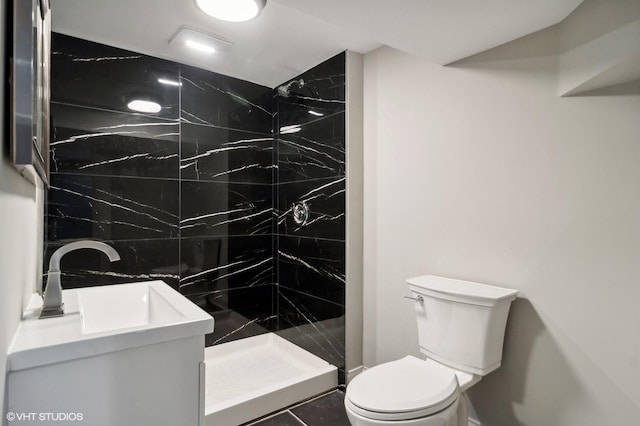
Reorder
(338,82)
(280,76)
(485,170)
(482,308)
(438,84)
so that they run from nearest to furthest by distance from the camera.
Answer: (482,308) → (485,170) → (438,84) → (338,82) → (280,76)

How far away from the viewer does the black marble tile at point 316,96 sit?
2449 millimetres

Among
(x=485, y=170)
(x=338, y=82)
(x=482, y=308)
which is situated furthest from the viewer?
(x=338, y=82)

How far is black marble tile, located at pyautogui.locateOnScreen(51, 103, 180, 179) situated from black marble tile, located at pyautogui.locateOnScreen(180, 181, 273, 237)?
24 centimetres

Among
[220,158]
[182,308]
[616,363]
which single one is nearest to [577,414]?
[616,363]

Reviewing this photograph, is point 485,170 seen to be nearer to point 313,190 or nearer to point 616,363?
point 616,363

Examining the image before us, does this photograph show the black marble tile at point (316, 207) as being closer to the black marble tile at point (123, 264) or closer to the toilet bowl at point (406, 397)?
the black marble tile at point (123, 264)

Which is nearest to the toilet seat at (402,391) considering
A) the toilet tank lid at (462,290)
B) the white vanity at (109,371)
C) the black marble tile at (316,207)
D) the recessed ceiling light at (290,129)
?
the toilet tank lid at (462,290)

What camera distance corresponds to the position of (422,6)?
4.58 ft

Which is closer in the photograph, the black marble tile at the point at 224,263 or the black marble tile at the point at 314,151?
the black marble tile at the point at 314,151

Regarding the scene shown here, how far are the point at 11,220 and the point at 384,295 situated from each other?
Result: 6.41 feet

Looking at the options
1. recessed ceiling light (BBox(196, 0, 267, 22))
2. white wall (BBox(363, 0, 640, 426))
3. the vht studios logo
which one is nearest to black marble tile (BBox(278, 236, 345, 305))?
white wall (BBox(363, 0, 640, 426))

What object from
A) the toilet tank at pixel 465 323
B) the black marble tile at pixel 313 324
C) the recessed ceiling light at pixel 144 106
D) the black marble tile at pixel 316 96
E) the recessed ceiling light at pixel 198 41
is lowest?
the black marble tile at pixel 313 324

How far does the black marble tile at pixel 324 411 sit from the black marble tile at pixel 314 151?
Result: 1.53m

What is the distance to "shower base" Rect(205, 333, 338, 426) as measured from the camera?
6.51 ft
